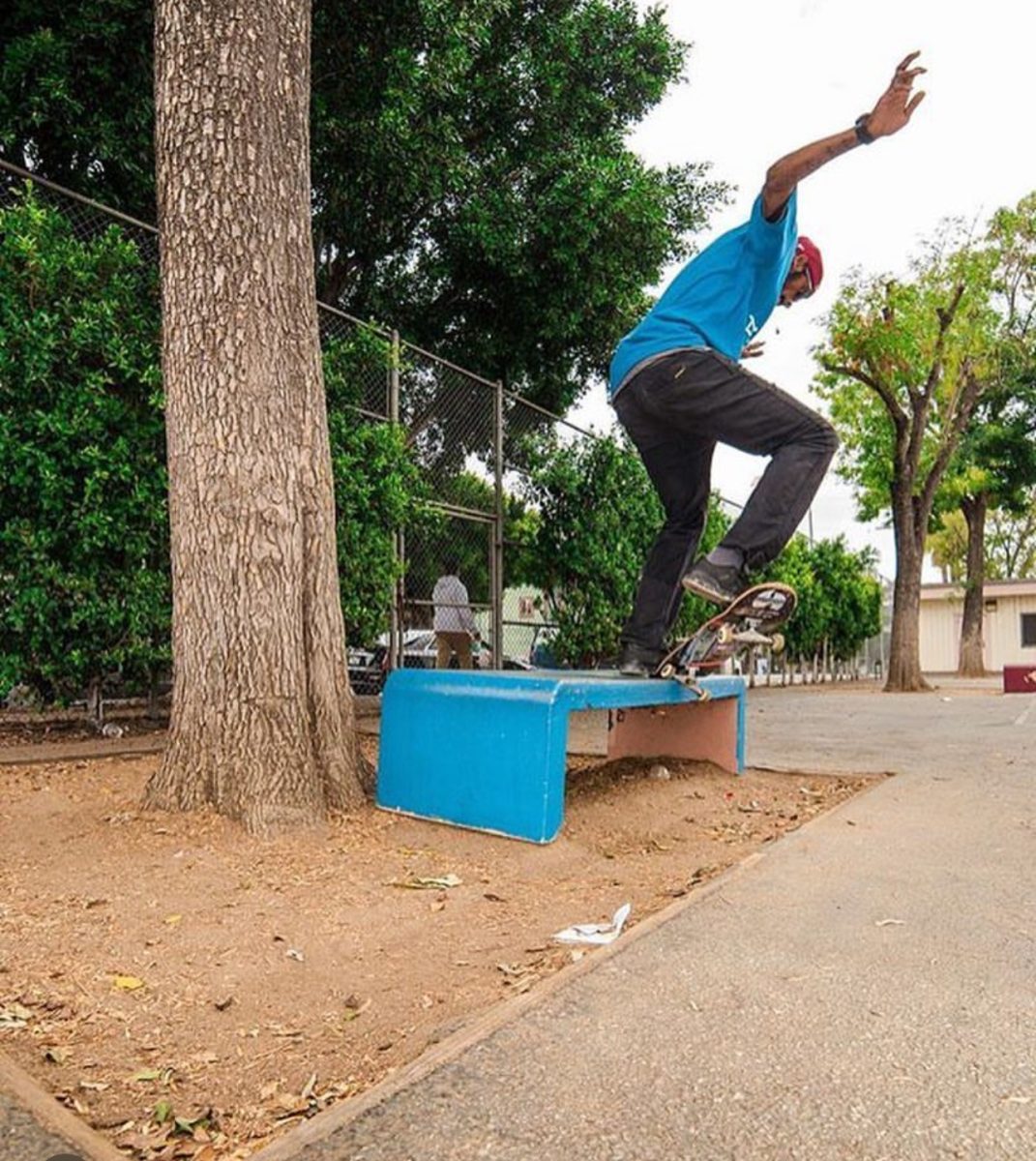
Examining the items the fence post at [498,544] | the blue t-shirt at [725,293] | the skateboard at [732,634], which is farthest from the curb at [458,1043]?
the fence post at [498,544]

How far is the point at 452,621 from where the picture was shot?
30.7 feet

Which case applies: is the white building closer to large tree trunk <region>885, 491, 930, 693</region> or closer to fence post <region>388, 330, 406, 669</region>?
large tree trunk <region>885, 491, 930, 693</region>

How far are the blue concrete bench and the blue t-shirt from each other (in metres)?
1.43

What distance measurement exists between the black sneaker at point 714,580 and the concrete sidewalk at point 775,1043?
1138 mm

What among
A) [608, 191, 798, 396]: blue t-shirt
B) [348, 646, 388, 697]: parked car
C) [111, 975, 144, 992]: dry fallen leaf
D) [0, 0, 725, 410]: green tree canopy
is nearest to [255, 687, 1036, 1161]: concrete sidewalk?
[111, 975, 144, 992]: dry fallen leaf

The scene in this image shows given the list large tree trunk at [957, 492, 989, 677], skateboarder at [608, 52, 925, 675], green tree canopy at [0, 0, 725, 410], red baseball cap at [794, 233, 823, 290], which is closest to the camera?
skateboarder at [608, 52, 925, 675]

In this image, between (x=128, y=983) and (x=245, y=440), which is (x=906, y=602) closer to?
(x=245, y=440)

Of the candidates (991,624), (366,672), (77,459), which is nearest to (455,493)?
(366,672)

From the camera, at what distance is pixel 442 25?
9633mm

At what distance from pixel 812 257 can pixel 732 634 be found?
5.94ft

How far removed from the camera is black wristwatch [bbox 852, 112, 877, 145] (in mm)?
3414

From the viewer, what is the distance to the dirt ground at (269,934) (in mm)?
1761

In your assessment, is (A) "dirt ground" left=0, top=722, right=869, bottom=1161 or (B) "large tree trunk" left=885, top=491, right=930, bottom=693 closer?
(A) "dirt ground" left=0, top=722, right=869, bottom=1161

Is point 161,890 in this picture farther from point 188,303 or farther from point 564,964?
point 188,303
